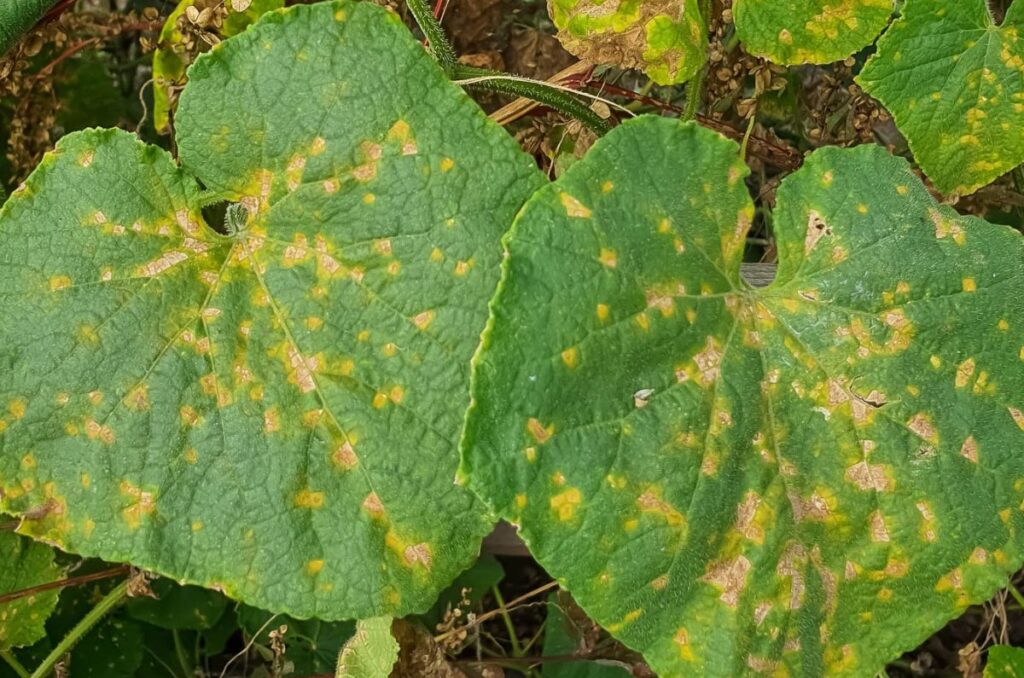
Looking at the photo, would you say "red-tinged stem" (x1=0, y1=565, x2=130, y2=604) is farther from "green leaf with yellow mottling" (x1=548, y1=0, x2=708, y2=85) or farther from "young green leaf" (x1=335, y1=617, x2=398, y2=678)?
"green leaf with yellow mottling" (x1=548, y1=0, x2=708, y2=85)

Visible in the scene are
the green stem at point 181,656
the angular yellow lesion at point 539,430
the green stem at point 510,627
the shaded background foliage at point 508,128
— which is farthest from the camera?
the green stem at point 181,656

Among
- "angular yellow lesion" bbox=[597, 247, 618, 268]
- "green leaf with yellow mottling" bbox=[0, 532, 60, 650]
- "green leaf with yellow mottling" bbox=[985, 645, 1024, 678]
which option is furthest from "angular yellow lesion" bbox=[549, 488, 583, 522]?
"green leaf with yellow mottling" bbox=[0, 532, 60, 650]

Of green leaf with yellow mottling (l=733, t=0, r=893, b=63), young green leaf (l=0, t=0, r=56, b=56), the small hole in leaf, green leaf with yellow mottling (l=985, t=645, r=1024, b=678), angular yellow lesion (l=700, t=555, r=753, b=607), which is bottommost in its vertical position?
green leaf with yellow mottling (l=985, t=645, r=1024, b=678)

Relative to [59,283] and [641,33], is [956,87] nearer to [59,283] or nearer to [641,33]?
[641,33]

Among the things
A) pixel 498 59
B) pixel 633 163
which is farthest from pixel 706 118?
pixel 633 163

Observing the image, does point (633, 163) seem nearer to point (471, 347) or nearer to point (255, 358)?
point (471, 347)

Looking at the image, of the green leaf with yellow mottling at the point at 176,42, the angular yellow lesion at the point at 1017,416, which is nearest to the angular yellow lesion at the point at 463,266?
the green leaf with yellow mottling at the point at 176,42

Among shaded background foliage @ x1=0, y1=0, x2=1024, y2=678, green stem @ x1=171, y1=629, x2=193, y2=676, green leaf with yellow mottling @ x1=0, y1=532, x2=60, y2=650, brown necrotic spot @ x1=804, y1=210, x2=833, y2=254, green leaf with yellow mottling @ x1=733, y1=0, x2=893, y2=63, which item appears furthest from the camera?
green stem @ x1=171, y1=629, x2=193, y2=676

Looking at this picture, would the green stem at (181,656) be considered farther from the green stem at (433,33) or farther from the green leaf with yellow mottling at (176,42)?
the green stem at (433,33)
